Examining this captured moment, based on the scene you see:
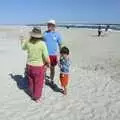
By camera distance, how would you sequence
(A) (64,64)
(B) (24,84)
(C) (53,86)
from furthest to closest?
(B) (24,84) → (C) (53,86) → (A) (64,64)

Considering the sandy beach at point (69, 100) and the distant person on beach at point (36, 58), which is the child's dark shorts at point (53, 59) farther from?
the distant person on beach at point (36, 58)

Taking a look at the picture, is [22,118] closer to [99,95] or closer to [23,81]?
[99,95]

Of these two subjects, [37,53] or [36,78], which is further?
[36,78]

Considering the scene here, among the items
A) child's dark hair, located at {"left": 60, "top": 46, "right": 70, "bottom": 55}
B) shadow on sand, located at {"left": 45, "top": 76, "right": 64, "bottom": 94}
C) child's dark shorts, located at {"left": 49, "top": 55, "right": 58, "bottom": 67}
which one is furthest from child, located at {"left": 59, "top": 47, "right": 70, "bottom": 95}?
shadow on sand, located at {"left": 45, "top": 76, "right": 64, "bottom": 94}

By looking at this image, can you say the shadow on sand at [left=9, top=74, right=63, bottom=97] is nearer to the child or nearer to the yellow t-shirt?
the child

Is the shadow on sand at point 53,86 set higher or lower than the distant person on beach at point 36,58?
lower

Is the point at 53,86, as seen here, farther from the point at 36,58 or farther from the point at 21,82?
the point at 36,58

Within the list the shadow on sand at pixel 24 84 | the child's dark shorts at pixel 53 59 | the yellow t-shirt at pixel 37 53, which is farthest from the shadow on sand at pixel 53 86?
the yellow t-shirt at pixel 37 53

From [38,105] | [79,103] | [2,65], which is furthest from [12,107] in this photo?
[2,65]

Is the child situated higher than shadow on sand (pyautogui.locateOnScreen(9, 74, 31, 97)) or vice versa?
the child

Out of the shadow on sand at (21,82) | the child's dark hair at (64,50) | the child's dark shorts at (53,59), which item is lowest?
the shadow on sand at (21,82)

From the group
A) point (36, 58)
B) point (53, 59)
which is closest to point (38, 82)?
point (36, 58)

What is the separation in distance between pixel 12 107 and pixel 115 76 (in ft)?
16.7

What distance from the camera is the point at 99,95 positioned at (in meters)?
9.41
